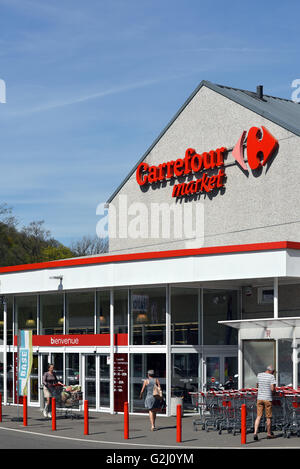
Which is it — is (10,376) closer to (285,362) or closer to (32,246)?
(285,362)

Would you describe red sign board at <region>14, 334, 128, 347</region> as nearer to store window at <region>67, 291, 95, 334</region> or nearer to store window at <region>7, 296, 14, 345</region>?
store window at <region>67, 291, 95, 334</region>

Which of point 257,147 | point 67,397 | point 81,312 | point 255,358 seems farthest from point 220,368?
point 257,147

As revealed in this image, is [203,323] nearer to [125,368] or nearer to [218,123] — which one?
[125,368]

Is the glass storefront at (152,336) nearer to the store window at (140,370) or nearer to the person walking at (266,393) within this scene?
the store window at (140,370)

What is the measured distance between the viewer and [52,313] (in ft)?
102

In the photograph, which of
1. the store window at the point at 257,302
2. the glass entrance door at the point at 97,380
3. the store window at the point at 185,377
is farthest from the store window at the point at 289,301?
the glass entrance door at the point at 97,380

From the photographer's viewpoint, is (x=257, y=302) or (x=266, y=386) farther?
(x=257, y=302)

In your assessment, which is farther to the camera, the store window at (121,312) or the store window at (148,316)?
the store window at (121,312)

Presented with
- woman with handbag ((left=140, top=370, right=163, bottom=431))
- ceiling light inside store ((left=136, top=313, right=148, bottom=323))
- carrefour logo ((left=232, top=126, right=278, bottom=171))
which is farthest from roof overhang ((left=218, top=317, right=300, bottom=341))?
carrefour logo ((left=232, top=126, right=278, bottom=171))

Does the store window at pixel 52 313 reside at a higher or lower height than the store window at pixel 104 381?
higher

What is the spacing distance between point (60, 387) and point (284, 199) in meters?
9.96

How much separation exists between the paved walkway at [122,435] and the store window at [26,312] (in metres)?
5.66

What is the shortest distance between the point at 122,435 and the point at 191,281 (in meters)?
6.10

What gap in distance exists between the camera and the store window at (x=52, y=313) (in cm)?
3070
